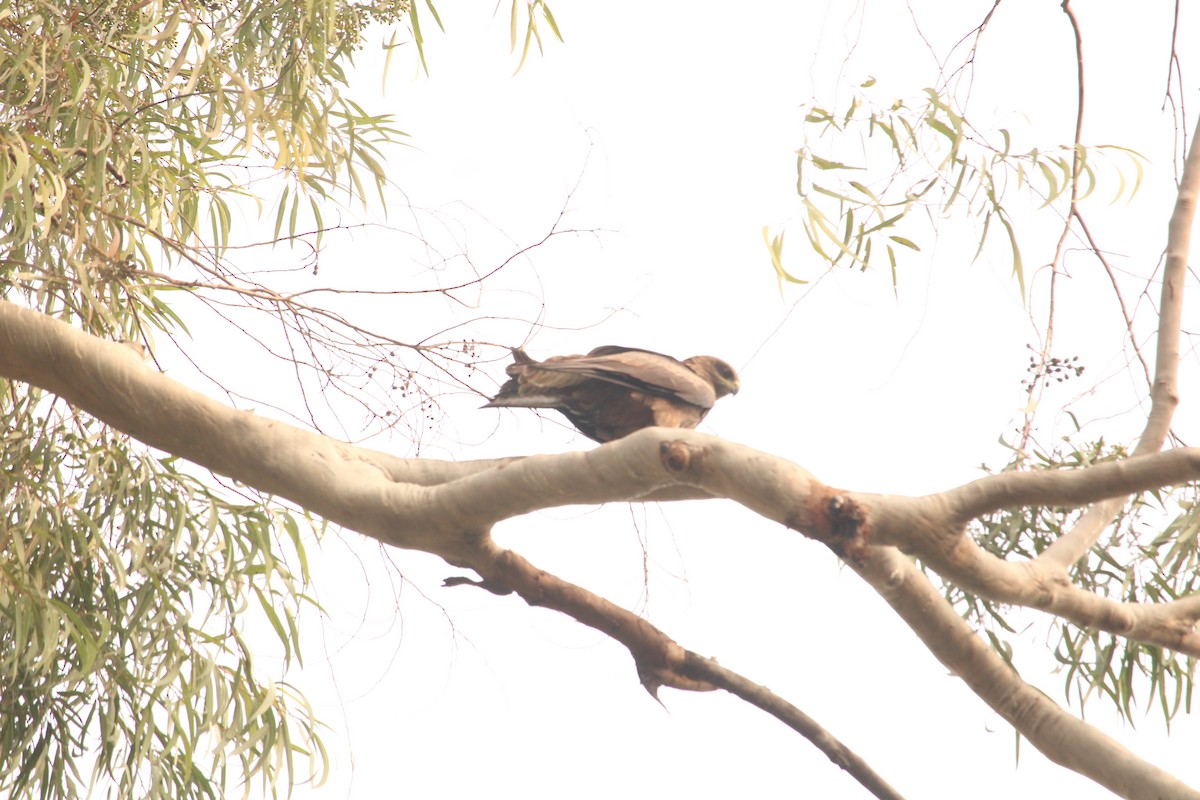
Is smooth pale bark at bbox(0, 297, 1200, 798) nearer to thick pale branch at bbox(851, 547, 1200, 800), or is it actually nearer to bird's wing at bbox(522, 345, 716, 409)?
thick pale branch at bbox(851, 547, 1200, 800)

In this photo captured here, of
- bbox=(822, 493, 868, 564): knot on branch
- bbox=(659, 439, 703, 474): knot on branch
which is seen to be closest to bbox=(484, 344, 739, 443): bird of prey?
bbox=(659, 439, 703, 474): knot on branch

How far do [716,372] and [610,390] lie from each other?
26.1 inches

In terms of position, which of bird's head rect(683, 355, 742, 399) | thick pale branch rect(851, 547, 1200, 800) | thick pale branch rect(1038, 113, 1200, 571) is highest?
bird's head rect(683, 355, 742, 399)

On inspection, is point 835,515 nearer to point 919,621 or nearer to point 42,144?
point 919,621

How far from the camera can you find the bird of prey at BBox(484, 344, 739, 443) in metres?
2.60

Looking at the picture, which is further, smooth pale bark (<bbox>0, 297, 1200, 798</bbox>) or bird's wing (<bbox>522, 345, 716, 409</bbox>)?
bird's wing (<bbox>522, 345, 716, 409</bbox>)

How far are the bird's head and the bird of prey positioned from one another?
28 cm

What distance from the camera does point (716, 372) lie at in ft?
11.0

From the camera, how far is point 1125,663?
107 inches

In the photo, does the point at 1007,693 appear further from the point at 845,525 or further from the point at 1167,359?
the point at 1167,359

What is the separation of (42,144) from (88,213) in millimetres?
252

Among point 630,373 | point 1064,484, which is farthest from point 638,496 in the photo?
point 630,373

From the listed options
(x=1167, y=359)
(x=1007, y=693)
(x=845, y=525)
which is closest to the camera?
(x=845, y=525)

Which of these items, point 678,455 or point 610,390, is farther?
point 610,390
